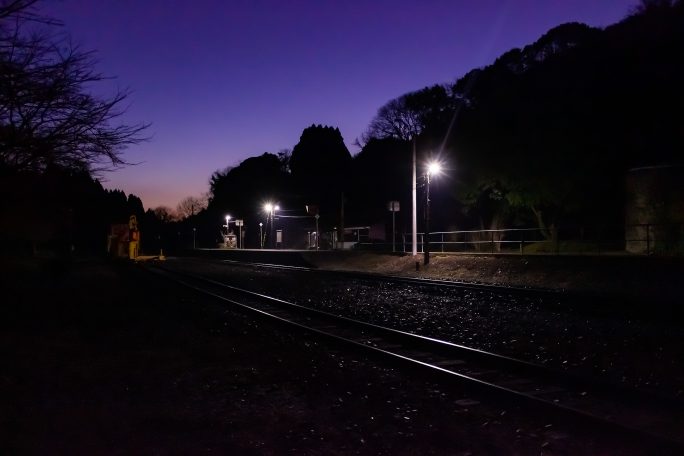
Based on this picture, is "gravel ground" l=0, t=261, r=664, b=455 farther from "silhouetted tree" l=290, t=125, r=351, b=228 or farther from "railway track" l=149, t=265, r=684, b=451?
"silhouetted tree" l=290, t=125, r=351, b=228

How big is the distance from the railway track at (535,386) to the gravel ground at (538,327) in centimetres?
87

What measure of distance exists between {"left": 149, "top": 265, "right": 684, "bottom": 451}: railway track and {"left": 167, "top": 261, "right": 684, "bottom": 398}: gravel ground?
0.87m

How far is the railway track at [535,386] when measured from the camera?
663 centimetres

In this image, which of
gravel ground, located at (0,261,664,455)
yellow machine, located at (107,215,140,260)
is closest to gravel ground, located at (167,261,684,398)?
gravel ground, located at (0,261,664,455)

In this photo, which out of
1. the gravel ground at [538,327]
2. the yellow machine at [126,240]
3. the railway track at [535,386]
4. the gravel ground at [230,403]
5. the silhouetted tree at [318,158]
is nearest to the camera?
the gravel ground at [230,403]

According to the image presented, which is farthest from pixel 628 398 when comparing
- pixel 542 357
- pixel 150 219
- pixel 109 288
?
pixel 150 219

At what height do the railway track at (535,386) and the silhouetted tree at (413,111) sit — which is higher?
the silhouetted tree at (413,111)

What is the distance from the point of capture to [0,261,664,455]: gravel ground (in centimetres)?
622

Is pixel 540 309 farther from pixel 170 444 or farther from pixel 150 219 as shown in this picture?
pixel 150 219

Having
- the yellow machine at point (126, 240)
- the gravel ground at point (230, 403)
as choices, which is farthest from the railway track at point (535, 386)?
the yellow machine at point (126, 240)

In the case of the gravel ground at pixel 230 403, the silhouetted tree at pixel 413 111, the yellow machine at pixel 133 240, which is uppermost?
the silhouetted tree at pixel 413 111

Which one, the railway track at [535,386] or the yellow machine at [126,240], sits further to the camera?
the yellow machine at [126,240]

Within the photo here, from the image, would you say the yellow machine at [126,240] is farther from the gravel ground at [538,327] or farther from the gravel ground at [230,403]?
the gravel ground at [230,403]

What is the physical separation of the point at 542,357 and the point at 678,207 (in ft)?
74.3
